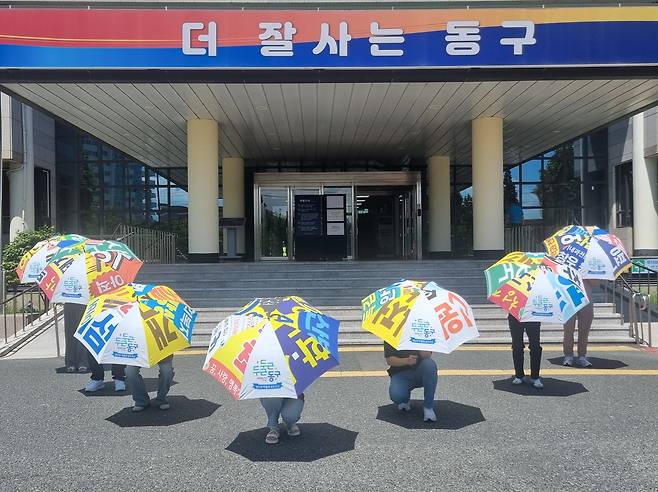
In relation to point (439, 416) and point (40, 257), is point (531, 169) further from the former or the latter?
point (40, 257)

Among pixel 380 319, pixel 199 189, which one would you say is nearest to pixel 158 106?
pixel 199 189

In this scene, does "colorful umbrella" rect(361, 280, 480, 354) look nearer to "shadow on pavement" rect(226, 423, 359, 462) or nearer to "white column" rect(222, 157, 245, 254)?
"shadow on pavement" rect(226, 423, 359, 462)

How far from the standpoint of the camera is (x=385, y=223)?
21906 mm

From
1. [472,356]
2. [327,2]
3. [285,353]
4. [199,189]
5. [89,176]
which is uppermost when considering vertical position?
[327,2]

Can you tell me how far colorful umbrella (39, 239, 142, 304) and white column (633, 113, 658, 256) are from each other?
18.1 metres

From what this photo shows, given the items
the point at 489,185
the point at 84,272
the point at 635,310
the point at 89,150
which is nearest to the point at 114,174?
the point at 89,150

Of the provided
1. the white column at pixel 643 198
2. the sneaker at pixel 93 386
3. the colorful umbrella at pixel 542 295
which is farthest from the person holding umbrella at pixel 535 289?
the white column at pixel 643 198

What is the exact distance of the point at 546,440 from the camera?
4898 millimetres

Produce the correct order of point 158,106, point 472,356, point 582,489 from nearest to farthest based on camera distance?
point 582,489, point 472,356, point 158,106

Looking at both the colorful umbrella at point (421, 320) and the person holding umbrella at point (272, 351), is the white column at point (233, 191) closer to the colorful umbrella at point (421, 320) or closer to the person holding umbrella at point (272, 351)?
the colorful umbrella at point (421, 320)

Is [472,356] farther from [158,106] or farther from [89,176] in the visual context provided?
[89,176]

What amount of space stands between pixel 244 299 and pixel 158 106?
17.5ft

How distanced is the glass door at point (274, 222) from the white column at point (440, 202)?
5308mm

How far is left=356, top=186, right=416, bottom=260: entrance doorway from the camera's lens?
2089 centimetres
